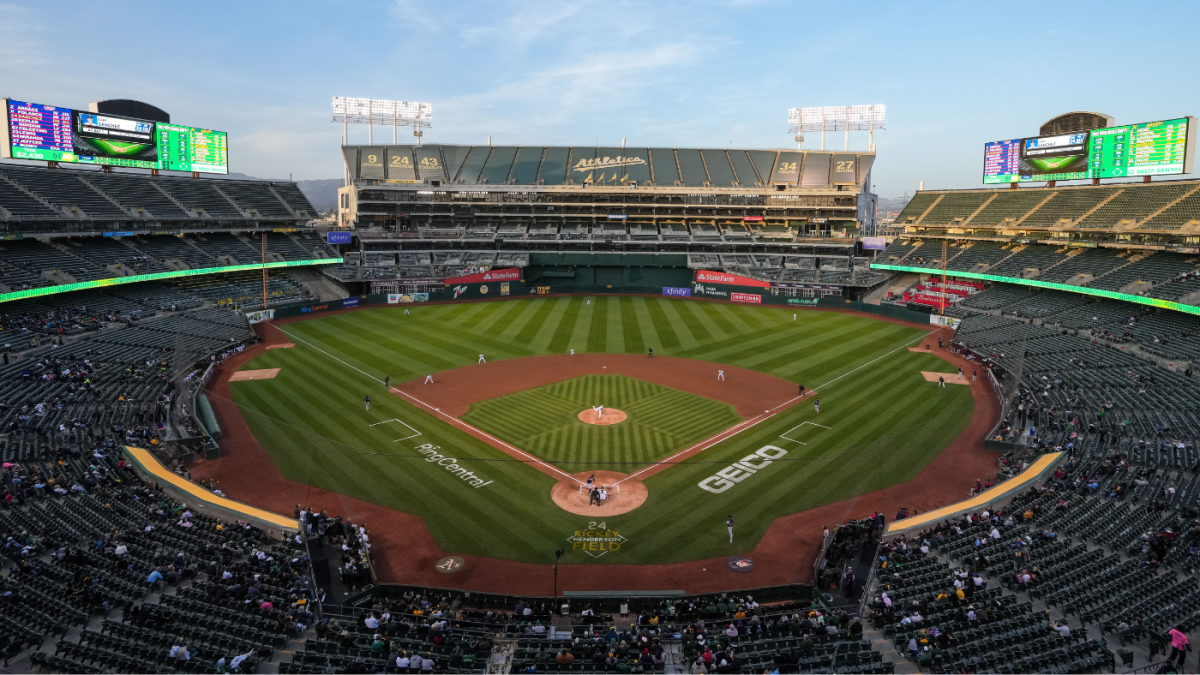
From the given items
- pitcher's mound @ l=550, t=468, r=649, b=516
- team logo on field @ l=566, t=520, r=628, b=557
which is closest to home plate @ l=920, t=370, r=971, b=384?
pitcher's mound @ l=550, t=468, r=649, b=516

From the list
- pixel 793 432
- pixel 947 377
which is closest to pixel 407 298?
pixel 793 432

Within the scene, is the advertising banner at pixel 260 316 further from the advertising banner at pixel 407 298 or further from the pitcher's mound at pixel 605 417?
the pitcher's mound at pixel 605 417

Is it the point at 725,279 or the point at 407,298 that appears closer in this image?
the point at 407,298

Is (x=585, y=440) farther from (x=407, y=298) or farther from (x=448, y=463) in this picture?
(x=407, y=298)

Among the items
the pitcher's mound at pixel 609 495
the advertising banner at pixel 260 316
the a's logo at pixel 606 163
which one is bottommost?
the pitcher's mound at pixel 609 495

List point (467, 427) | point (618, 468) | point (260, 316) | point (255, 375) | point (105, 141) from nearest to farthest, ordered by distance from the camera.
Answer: point (618, 468) < point (467, 427) < point (255, 375) < point (260, 316) < point (105, 141)

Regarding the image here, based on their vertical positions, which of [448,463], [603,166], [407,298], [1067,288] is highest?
[603,166]

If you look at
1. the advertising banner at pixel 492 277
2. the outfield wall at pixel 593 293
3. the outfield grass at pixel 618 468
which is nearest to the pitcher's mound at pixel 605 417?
the outfield grass at pixel 618 468
